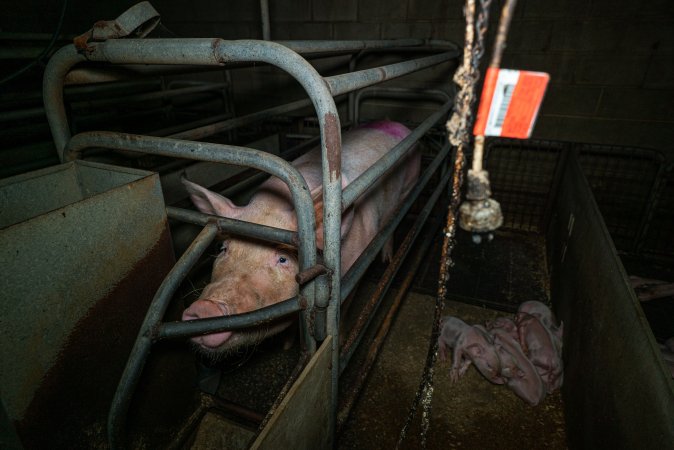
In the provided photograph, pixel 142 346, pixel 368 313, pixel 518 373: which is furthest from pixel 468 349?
pixel 142 346

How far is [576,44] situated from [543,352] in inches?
Answer: 136

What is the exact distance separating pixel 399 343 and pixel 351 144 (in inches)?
68.1

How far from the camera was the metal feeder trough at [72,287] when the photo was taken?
115cm

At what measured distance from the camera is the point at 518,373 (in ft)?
8.42

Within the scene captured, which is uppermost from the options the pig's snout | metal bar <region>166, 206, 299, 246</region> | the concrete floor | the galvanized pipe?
the galvanized pipe

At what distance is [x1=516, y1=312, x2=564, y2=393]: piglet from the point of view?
254 centimetres

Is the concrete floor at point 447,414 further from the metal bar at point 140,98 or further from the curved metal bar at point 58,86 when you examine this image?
the metal bar at point 140,98

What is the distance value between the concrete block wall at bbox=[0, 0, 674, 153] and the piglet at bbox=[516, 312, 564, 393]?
274cm

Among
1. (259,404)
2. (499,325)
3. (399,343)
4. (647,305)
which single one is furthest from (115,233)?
(647,305)

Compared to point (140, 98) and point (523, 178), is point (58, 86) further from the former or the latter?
point (523, 178)

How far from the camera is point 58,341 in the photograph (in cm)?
130

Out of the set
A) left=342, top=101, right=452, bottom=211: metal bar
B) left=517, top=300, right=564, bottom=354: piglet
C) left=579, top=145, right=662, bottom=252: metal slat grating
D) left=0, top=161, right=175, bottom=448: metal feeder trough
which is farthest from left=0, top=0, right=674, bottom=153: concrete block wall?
left=0, top=161, right=175, bottom=448: metal feeder trough

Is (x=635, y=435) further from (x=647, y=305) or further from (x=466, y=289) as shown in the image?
(x=647, y=305)

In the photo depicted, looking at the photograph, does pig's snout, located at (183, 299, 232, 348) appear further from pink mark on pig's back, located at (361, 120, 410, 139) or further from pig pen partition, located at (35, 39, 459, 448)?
pink mark on pig's back, located at (361, 120, 410, 139)
